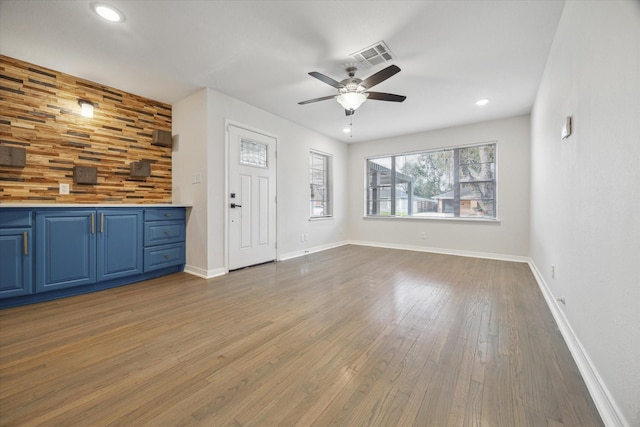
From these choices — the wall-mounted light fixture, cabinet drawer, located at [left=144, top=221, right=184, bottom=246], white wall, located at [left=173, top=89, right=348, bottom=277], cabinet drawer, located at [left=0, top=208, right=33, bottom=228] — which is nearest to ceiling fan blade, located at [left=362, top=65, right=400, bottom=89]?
white wall, located at [left=173, top=89, right=348, bottom=277]

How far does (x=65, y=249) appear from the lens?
266 cm

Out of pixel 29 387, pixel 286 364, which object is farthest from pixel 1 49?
pixel 286 364

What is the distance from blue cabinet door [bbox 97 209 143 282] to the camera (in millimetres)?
2911

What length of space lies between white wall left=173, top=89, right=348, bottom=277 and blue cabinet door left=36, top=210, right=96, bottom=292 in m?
1.10

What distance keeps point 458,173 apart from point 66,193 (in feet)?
20.1

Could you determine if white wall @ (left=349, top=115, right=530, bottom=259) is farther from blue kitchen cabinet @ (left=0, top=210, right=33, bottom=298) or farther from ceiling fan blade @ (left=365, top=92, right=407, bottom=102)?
blue kitchen cabinet @ (left=0, top=210, right=33, bottom=298)

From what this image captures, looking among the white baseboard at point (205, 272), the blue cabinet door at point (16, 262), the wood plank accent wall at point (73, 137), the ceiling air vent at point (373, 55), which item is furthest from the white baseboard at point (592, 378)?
the wood plank accent wall at point (73, 137)

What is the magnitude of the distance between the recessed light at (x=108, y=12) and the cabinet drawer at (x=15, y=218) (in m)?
1.92

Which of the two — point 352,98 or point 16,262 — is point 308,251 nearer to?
point 352,98

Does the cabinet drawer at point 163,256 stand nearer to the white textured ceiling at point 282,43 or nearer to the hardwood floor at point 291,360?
the hardwood floor at point 291,360

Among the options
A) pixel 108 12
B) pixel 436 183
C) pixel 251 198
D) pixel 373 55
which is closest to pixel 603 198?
pixel 373 55

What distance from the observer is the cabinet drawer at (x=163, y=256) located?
3.31 m

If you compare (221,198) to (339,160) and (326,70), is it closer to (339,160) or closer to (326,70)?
(326,70)

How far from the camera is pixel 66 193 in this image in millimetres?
3092
